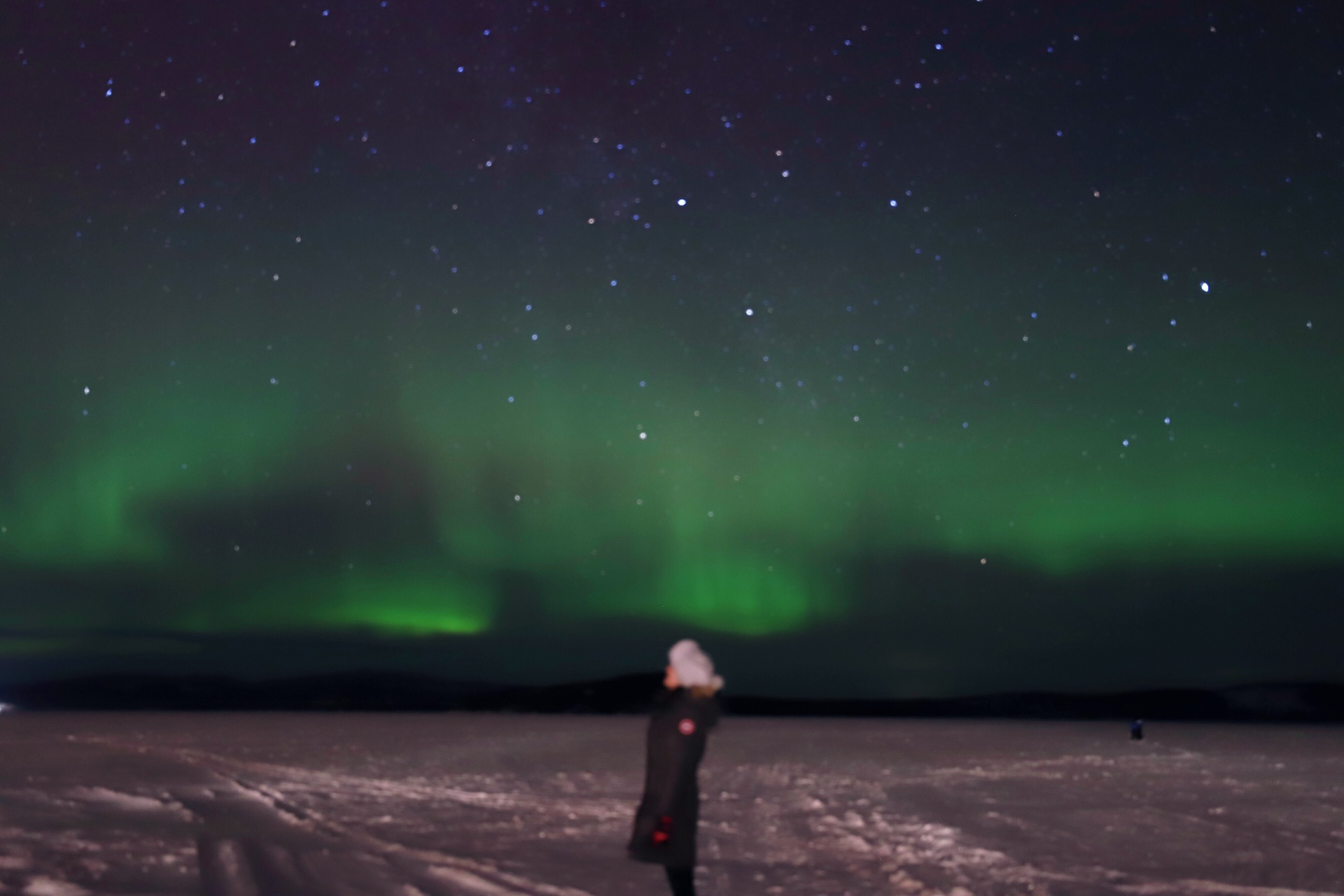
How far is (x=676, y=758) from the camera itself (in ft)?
14.1

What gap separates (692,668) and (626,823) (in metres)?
6.25

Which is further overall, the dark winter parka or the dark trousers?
the dark trousers

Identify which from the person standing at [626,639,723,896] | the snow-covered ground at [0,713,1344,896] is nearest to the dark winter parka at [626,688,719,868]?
the person standing at [626,639,723,896]

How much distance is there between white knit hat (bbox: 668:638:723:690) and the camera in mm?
4367

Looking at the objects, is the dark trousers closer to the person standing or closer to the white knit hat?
the person standing

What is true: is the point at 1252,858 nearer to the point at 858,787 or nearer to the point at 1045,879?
the point at 1045,879

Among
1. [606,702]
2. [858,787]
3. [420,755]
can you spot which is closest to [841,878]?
[858,787]

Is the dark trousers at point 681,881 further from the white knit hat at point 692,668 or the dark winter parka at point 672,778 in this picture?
the white knit hat at point 692,668

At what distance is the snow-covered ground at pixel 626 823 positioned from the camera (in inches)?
278

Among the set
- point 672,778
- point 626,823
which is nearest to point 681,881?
point 672,778

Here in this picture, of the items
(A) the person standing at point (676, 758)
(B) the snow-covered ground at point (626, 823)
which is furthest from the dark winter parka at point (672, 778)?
(B) the snow-covered ground at point (626, 823)

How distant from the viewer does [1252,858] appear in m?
8.27

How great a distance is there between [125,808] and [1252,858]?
985cm

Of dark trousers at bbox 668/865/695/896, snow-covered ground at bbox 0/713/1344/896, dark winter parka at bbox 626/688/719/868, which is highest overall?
dark winter parka at bbox 626/688/719/868
